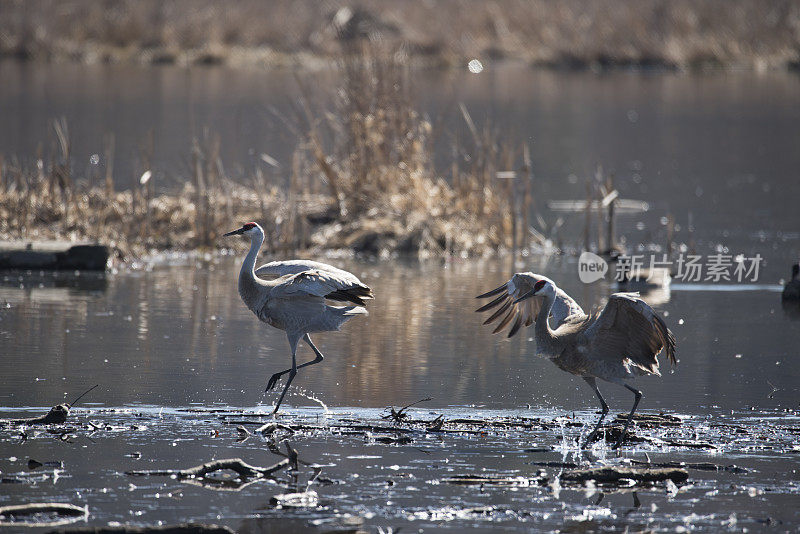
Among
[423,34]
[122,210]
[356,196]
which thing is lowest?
[122,210]

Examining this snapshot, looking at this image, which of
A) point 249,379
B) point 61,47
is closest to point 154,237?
point 249,379

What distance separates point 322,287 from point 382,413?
3.38ft

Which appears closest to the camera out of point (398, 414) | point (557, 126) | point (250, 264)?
point (398, 414)

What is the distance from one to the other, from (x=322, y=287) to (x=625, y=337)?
2.07 meters

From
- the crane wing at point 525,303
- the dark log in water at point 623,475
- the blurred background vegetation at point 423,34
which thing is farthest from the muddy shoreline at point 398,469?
the blurred background vegetation at point 423,34

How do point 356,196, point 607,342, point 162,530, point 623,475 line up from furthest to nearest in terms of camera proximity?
point 356,196 < point 607,342 < point 623,475 < point 162,530

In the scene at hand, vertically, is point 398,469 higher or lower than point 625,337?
lower

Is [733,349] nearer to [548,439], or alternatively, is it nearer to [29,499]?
[548,439]

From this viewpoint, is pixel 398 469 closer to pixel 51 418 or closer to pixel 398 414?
pixel 398 414

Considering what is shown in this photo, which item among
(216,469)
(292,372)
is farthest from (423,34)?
(216,469)

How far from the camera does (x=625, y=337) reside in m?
8.84

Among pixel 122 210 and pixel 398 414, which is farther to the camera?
pixel 122 210

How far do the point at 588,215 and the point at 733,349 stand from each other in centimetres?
597

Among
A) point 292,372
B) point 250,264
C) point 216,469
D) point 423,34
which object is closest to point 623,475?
point 216,469
